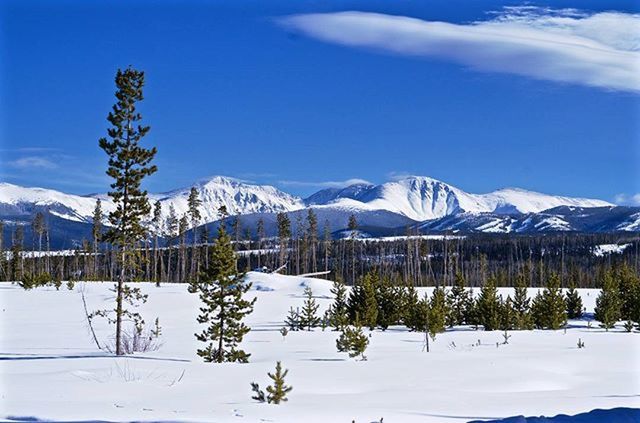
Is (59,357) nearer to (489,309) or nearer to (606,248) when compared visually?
(489,309)

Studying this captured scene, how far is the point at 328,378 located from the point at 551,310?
26013mm

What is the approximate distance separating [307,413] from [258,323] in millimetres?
28729

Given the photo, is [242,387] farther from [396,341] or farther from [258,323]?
[258,323]

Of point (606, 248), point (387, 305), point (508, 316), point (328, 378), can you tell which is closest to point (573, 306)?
point (508, 316)

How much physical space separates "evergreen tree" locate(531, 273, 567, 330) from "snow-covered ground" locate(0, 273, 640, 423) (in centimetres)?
543

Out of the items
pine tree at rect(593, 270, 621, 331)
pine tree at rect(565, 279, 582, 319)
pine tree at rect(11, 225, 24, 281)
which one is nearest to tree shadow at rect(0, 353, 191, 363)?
pine tree at rect(593, 270, 621, 331)

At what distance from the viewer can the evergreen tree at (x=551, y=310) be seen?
1534 inches

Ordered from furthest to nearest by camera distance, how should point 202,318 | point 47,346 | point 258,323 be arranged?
1. point 258,323
2. point 47,346
3. point 202,318

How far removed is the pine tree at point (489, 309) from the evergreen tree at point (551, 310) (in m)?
3.22

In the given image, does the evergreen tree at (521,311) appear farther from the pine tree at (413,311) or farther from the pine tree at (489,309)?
the pine tree at (413,311)

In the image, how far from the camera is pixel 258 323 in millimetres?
40219

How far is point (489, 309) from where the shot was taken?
38.5 m

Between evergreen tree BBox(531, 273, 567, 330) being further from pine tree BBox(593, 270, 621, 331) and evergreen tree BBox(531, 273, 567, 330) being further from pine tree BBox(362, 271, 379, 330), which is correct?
pine tree BBox(362, 271, 379, 330)

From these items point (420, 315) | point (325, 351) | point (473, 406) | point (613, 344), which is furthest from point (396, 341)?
point (473, 406)
